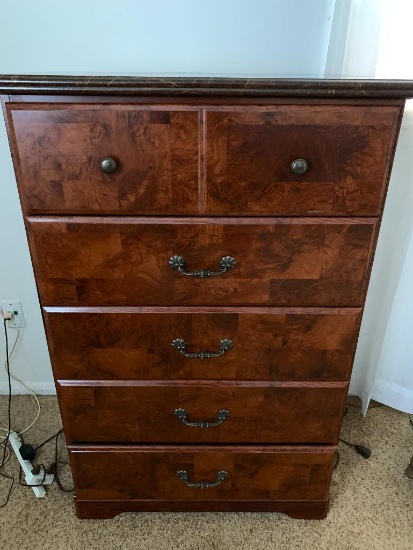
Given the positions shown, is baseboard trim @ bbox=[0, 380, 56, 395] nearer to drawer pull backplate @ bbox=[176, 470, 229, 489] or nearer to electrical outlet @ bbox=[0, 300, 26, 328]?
electrical outlet @ bbox=[0, 300, 26, 328]

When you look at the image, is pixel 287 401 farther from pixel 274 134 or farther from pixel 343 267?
pixel 274 134

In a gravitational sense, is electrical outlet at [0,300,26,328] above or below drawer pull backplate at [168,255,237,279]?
below

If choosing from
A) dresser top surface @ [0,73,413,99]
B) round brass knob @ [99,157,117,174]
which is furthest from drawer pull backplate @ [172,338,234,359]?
dresser top surface @ [0,73,413,99]

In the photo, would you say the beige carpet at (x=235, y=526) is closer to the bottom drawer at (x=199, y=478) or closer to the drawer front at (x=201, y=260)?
the bottom drawer at (x=199, y=478)

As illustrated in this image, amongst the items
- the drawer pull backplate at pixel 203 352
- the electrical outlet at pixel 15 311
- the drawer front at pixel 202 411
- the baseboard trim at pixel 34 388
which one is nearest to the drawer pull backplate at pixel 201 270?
the drawer pull backplate at pixel 203 352

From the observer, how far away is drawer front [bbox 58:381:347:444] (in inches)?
40.5

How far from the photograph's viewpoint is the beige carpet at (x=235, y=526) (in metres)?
1.16

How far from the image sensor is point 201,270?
90cm

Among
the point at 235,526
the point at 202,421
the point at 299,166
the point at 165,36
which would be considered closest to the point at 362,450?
the point at 235,526

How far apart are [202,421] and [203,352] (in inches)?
7.8

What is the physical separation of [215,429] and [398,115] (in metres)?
0.79

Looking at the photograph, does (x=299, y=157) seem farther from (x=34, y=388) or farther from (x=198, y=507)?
(x=34, y=388)

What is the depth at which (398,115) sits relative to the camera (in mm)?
792

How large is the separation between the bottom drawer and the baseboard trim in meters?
0.54
